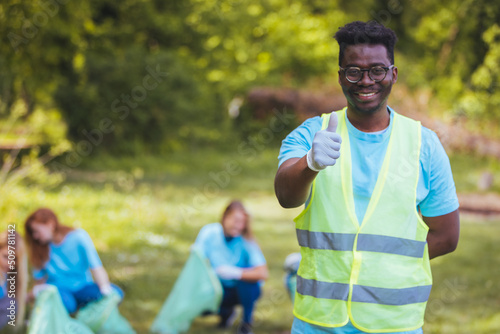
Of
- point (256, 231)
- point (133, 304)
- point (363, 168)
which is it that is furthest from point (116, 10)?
point (363, 168)

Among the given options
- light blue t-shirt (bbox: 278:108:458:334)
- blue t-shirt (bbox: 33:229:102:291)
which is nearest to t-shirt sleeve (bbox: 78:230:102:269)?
blue t-shirt (bbox: 33:229:102:291)

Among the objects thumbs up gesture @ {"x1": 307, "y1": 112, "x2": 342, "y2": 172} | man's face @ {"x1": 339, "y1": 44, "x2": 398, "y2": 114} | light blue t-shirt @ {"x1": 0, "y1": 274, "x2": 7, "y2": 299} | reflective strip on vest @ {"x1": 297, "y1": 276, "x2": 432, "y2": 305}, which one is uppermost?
man's face @ {"x1": 339, "y1": 44, "x2": 398, "y2": 114}

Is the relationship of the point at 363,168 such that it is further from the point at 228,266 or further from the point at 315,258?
the point at 228,266

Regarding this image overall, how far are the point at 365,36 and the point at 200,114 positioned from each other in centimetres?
1539

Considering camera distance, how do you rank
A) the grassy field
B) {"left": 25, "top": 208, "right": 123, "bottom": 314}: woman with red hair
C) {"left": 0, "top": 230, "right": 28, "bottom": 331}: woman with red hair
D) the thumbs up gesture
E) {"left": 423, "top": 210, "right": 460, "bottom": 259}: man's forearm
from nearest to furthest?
the thumbs up gesture < {"left": 423, "top": 210, "right": 460, "bottom": 259}: man's forearm < {"left": 0, "top": 230, "right": 28, "bottom": 331}: woman with red hair < {"left": 25, "top": 208, "right": 123, "bottom": 314}: woman with red hair < the grassy field

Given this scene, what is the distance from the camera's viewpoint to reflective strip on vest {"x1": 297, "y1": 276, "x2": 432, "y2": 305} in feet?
6.32

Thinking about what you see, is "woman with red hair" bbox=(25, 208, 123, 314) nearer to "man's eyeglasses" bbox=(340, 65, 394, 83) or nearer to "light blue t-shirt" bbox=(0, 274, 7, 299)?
"light blue t-shirt" bbox=(0, 274, 7, 299)

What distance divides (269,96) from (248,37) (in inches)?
95.0

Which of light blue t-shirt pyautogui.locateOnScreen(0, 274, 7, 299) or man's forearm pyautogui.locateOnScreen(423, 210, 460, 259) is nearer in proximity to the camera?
man's forearm pyautogui.locateOnScreen(423, 210, 460, 259)

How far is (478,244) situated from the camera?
25.8 feet

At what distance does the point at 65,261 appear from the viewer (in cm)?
446

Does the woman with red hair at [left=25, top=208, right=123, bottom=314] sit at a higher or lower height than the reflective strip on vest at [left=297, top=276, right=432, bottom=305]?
lower

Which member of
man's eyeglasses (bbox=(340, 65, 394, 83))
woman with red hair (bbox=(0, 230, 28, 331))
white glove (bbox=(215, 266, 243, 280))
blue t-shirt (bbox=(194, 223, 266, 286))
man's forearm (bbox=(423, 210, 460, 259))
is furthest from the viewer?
blue t-shirt (bbox=(194, 223, 266, 286))

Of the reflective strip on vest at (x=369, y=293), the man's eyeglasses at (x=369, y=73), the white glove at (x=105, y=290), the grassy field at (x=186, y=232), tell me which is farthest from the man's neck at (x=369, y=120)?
the grassy field at (x=186, y=232)
